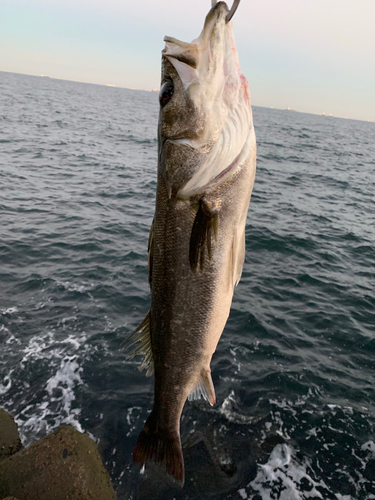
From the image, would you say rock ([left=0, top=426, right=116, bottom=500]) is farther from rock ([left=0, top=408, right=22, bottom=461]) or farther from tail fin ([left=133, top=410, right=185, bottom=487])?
tail fin ([left=133, top=410, right=185, bottom=487])

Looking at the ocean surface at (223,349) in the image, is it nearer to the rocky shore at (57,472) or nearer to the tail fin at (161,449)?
the rocky shore at (57,472)

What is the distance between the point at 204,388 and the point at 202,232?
163 centimetres

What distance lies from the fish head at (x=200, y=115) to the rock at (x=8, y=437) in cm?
461

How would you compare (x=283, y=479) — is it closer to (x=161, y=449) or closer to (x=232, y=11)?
(x=161, y=449)

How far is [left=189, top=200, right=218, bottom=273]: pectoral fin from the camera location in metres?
2.61

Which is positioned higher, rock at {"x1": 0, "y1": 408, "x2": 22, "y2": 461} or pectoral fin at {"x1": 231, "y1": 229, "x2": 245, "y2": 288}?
pectoral fin at {"x1": 231, "y1": 229, "x2": 245, "y2": 288}

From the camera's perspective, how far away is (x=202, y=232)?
8.66 ft

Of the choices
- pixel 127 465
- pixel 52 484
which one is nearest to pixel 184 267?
pixel 52 484

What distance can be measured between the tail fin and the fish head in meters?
2.38

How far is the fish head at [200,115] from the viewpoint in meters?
2.53

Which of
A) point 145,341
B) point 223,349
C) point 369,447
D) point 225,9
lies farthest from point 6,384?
point 225,9

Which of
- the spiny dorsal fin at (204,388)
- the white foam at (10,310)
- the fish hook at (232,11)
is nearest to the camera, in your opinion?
the fish hook at (232,11)

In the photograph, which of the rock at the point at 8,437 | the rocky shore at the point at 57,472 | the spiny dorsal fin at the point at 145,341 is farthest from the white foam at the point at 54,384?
the spiny dorsal fin at the point at 145,341

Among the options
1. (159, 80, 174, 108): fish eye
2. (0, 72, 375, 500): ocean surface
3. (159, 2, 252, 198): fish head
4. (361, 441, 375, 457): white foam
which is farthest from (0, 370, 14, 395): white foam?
(361, 441, 375, 457): white foam
